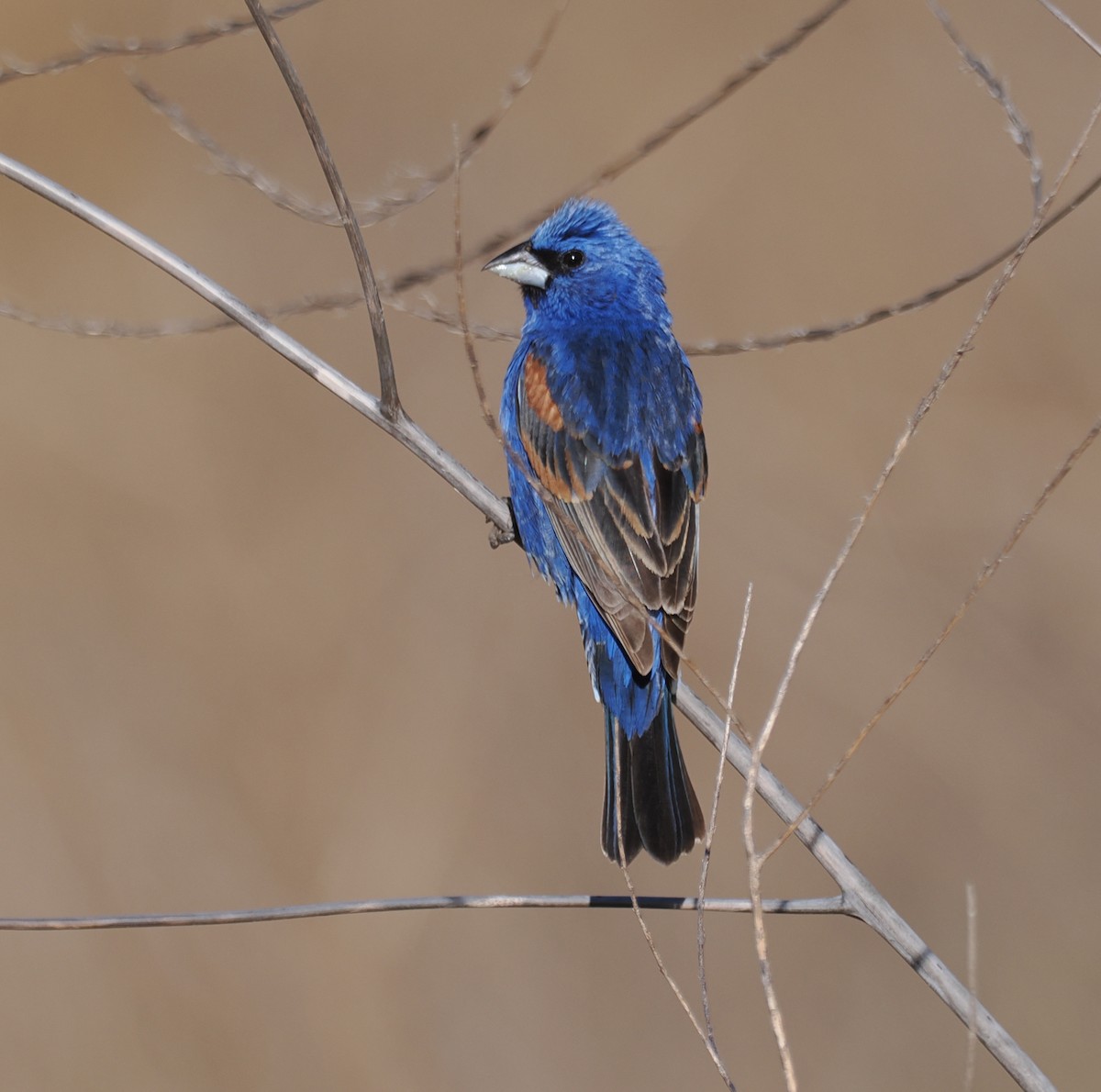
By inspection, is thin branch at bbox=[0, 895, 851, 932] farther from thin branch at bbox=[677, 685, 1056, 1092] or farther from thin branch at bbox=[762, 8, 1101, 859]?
thin branch at bbox=[762, 8, 1101, 859]

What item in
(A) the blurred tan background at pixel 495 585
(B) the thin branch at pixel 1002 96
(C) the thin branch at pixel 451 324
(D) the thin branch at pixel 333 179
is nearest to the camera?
(D) the thin branch at pixel 333 179

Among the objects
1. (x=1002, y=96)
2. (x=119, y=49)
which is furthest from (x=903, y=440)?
(x=119, y=49)

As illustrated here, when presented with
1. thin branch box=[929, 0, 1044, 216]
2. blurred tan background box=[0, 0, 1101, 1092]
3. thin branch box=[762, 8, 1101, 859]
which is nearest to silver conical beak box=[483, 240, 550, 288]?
blurred tan background box=[0, 0, 1101, 1092]

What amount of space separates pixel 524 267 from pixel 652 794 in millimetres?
1853

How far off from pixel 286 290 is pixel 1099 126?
4336 mm

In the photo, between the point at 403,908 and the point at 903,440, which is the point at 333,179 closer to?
the point at 903,440

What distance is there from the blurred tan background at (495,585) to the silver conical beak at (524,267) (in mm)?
705

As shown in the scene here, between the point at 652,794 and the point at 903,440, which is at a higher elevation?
the point at 903,440

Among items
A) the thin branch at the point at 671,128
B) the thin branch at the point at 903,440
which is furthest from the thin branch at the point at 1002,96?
the thin branch at the point at 903,440

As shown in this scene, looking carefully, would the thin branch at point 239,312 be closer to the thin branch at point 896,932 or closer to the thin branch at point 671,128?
the thin branch at point 671,128

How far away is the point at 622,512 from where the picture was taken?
3865 mm

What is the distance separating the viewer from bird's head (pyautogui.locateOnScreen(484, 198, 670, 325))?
4.44 metres

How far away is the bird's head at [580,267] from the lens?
444 centimetres

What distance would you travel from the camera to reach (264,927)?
5.67 meters
